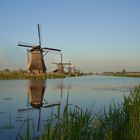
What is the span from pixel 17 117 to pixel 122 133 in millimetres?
5545

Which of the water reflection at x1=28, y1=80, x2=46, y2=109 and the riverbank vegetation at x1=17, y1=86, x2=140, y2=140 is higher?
the riverbank vegetation at x1=17, y1=86, x2=140, y2=140

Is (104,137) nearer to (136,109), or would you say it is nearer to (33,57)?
(136,109)

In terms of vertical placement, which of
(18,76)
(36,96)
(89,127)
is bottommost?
(36,96)

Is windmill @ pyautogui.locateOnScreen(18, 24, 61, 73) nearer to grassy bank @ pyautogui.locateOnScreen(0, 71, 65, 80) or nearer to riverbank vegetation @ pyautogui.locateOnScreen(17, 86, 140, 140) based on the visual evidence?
grassy bank @ pyautogui.locateOnScreen(0, 71, 65, 80)

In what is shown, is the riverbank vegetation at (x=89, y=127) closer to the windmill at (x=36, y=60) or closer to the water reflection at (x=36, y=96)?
the water reflection at (x=36, y=96)

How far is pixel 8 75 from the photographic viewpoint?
144 ft

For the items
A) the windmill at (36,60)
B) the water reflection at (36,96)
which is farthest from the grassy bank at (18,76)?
the water reflection at (36,96)

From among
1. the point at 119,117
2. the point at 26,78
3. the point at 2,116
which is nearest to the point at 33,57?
the point at 26,78

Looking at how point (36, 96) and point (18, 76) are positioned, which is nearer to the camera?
point (36, 96)

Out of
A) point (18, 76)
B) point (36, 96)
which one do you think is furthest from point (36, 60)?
point (36, 96)

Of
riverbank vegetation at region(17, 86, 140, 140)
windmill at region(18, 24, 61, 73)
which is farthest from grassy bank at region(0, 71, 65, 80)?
riverbank vegetation at region(17, 86, 140, 140)

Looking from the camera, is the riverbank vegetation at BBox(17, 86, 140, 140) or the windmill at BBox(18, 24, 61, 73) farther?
the windmill at BBox(18, 24, 61, 73)

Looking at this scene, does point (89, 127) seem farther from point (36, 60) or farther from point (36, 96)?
point (36, 60)

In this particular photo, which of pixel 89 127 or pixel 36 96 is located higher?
pixel 89 127
